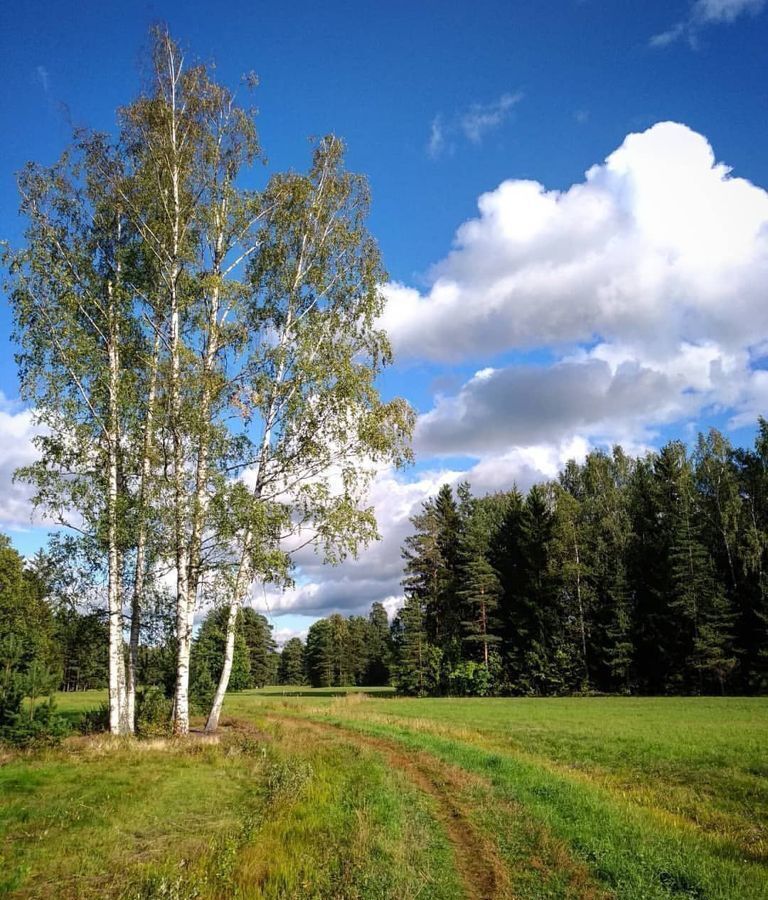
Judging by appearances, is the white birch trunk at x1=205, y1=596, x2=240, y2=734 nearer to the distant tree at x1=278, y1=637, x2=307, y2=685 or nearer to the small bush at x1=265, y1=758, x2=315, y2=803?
the small bush at x1=265, y1=758, x2=315, y2=803

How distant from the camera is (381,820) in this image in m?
9.52

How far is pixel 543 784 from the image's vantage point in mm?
12375

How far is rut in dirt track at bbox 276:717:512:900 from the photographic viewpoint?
7254 mm

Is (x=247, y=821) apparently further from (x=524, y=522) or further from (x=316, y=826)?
(x=524, y=522)

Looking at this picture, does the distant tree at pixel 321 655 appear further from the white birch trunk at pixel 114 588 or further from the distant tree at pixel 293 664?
the white birch trunk at pixel 114 588

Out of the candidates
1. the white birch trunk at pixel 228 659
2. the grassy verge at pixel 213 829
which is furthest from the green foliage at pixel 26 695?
the white birch trunk at pixel 228 659

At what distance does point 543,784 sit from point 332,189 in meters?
21.2

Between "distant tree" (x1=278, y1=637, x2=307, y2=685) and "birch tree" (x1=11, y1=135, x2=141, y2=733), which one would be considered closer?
"birch tree" (x1=11, y1=135, x2=141, y2=733)

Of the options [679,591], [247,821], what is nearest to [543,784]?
[247,821]

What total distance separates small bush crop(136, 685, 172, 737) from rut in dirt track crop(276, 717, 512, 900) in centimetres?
736

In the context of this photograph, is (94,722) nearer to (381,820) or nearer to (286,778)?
(286,778)

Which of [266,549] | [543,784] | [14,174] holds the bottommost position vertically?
[543,784]

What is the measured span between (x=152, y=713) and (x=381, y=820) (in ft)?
49.3

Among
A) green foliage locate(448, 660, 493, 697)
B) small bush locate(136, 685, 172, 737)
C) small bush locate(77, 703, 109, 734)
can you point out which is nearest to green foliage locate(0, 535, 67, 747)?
small bush locate(136, 685, 172, 737)
